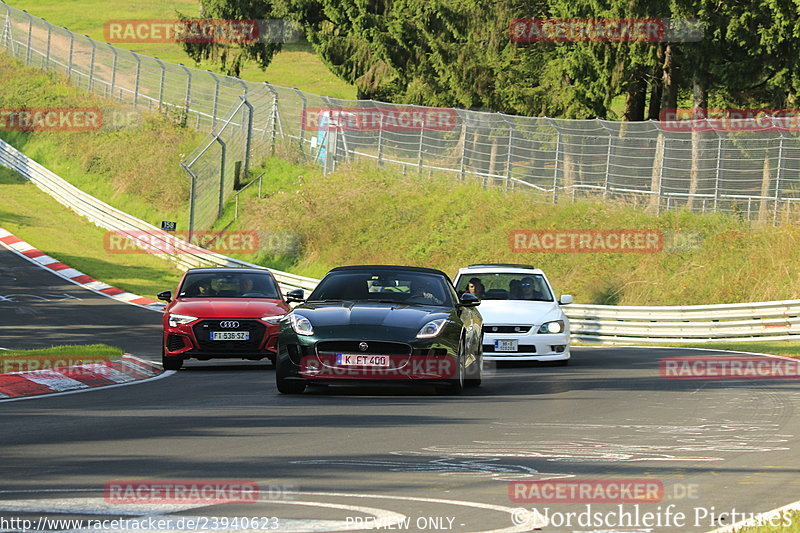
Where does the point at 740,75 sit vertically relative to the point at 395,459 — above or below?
above

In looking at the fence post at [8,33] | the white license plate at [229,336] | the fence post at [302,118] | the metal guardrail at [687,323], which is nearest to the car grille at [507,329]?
the white license plate at [229,336]

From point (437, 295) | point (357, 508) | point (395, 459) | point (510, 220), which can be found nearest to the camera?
point (357, 508)

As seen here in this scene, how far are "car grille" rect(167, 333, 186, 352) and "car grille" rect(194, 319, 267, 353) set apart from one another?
230mm

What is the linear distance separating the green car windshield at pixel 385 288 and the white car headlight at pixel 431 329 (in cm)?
86

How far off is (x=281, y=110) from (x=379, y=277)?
113 ft

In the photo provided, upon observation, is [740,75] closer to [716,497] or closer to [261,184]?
[261,184]

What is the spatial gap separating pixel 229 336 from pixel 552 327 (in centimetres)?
506

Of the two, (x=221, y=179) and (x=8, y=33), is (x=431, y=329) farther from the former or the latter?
(x=8, y=33)

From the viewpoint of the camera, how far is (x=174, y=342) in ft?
61.0

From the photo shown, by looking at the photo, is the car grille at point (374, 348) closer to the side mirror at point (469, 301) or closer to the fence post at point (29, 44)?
the side mirror at point (469, 301)

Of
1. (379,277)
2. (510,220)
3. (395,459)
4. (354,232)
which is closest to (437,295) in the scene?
(379,277)

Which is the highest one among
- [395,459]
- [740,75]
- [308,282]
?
[740,75]

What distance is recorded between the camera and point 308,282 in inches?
1433

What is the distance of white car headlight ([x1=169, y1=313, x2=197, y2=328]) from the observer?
18609 mm
